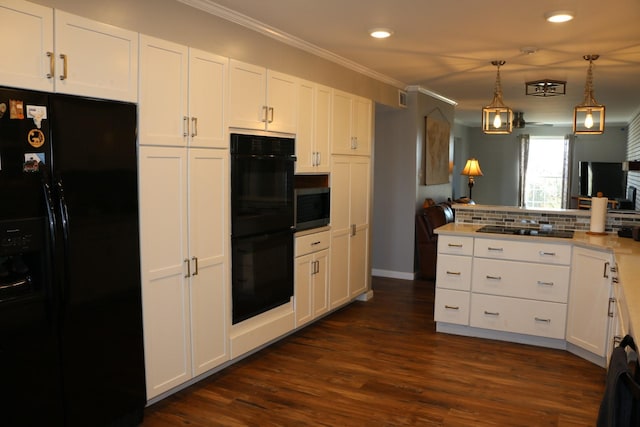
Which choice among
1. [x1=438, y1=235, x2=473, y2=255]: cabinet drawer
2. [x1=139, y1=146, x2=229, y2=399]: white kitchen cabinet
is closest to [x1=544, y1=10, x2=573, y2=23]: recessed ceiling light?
[x1=438, y1=235, x2=473, y2=255]: cabinet drawer

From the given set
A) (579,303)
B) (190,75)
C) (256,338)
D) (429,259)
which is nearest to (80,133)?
(190,75)

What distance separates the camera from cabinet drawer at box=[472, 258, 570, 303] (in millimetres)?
4055

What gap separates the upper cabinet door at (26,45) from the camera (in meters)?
2.09

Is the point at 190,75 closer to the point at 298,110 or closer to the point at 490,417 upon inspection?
the point at 298,110

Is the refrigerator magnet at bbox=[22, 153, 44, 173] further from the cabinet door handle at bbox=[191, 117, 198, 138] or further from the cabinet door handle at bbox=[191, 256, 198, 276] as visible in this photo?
the cabinet door handle at bbox=[191, 256, 198, 276]

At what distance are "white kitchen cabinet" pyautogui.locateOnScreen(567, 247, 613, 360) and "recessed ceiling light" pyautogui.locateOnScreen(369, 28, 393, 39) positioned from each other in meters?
2.20

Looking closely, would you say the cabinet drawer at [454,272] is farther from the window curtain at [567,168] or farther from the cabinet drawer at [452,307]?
the window curtain at [567,168]

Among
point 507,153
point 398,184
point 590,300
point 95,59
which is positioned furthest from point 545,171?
point 95,59

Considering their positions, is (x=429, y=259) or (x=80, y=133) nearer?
(x=80, y=133)

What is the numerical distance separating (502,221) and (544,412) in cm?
210

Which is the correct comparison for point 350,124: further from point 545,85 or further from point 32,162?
point 32,162

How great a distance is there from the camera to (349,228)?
5039 mm

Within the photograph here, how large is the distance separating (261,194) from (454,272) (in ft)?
6.15

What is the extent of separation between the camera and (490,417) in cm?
301
